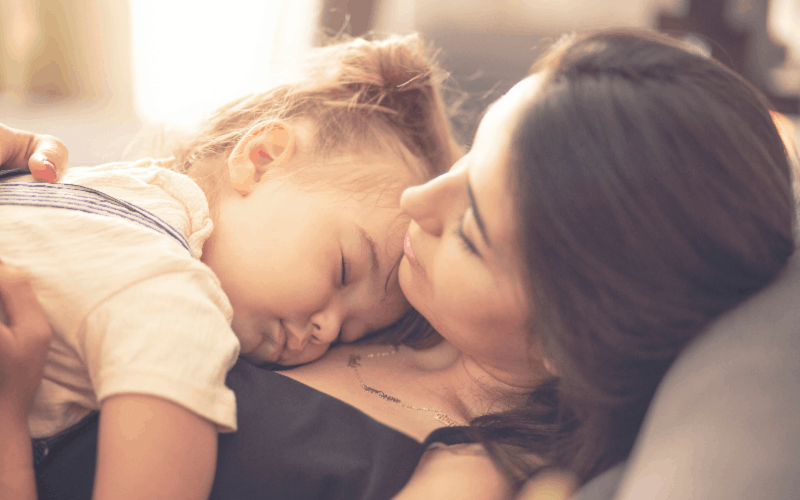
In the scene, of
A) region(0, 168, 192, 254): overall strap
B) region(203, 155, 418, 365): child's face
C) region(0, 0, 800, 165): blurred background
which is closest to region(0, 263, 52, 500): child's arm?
region(0, 168, 192, 254): overall strap

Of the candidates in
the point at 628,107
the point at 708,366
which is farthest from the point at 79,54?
the point at 708,366

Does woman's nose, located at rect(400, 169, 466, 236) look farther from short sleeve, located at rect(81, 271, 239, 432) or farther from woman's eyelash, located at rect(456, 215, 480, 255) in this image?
short sleeve, located at rect(81, 271, 239, 432)

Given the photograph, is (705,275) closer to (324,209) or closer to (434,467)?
(434,467)

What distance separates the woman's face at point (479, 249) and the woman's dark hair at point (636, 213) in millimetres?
27

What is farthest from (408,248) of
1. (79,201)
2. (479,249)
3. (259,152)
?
(79,201)

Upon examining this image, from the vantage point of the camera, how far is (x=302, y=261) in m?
0.80

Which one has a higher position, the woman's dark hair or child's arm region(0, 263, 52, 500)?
the woman's dark hair

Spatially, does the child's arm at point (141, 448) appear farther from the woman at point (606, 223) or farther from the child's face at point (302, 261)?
the child's face at point (302, 261)

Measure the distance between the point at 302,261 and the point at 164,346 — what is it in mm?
289

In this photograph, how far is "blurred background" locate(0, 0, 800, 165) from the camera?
2083 mm

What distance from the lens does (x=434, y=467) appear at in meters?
0.70

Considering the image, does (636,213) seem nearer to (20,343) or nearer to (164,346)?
(164,346)

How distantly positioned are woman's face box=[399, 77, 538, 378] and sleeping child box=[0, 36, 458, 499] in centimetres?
17

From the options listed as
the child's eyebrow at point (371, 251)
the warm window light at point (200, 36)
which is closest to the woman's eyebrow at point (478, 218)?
the child's eyebrow at point (371, 251)
